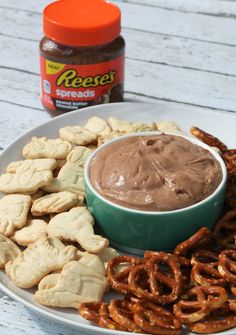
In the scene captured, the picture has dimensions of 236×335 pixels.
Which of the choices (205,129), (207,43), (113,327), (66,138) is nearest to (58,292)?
(113,327)

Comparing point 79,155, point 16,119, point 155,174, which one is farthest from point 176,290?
point 16,119

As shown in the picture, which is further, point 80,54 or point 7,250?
point 80,54

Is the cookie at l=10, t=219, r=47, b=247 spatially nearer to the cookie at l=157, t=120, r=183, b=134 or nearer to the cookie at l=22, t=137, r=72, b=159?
the cookie at l=22, t=137, r=72, b=159

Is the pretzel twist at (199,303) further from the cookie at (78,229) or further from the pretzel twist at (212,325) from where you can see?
the cookie at (78,229)

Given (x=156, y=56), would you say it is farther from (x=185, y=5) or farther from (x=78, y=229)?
(x=78, y=229)

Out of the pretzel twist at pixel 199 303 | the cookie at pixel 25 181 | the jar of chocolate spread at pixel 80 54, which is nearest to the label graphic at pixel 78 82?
the jar of chocolate spread at pixel 80 54

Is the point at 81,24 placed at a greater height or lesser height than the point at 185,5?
greater
